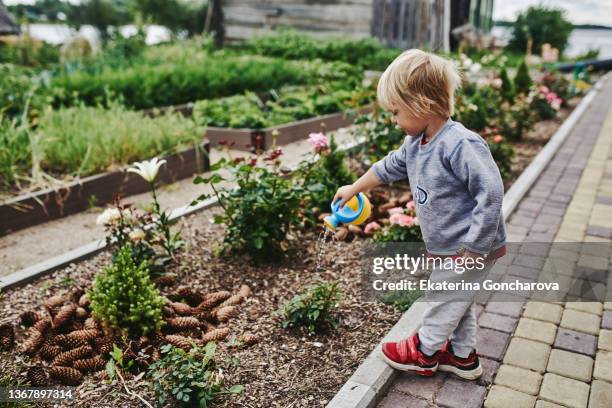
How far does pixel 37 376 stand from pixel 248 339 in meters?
1.05

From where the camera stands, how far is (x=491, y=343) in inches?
115

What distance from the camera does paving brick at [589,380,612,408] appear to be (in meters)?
2.44

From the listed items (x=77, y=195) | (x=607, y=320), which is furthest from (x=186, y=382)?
(x=77, y=195)

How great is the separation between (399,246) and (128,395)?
2.14 m

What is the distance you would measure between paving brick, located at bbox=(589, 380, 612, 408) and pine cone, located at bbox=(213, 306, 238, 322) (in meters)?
1.91

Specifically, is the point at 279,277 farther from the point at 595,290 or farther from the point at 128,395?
the point at 595,290

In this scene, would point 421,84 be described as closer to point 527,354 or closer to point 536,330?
point 527,354

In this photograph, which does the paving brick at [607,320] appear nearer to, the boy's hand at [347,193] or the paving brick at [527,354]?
the paving brick at [527,354]

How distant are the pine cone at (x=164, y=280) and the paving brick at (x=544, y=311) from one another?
2.24 metres

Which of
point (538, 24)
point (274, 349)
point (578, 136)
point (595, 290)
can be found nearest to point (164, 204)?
point (274, 349)

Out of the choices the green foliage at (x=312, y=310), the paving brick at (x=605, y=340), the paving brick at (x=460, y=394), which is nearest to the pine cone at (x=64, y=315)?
the green foliage at (x=312, y=310)

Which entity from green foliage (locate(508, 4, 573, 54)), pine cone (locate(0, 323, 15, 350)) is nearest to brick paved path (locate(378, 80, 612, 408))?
Answer: pine cone (locate(0, 323, 15, 350))

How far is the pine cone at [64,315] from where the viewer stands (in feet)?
9.94

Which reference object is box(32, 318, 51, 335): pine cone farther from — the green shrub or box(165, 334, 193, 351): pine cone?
the green shrub
